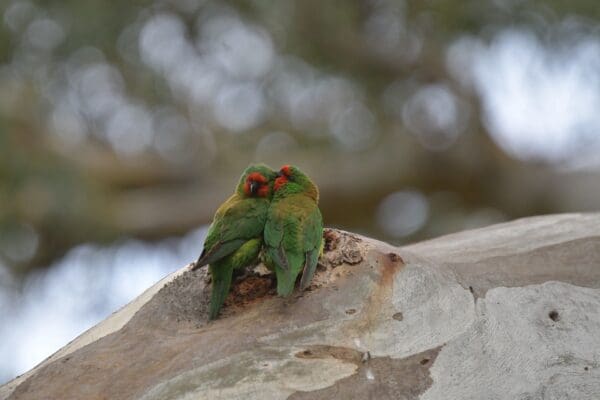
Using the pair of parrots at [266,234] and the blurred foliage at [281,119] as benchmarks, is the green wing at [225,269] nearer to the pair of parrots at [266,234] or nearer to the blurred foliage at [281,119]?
the pair of parrots at [266,234]

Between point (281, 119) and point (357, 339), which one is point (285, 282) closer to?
point (357, 339)

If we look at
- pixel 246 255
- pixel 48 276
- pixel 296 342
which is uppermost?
pixel 48 276

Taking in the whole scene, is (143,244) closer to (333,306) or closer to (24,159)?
(24,159)

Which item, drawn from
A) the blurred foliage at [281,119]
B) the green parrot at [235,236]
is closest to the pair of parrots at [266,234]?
the green parrot at [235,236]

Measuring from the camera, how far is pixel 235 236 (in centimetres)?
235

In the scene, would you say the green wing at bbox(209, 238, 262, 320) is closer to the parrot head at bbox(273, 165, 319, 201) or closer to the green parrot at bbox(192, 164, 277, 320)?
the green parrot at bbox(192, 164, 277, 320)

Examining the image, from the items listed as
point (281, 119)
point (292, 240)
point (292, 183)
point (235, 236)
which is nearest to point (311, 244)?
point (292, 240)

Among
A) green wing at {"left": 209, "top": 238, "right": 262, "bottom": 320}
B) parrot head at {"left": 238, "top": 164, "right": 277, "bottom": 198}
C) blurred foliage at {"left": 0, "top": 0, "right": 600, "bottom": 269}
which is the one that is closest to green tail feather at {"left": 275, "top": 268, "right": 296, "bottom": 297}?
green wing at {"left": 209, "top": 238, "right": 262, "bottom": 320}

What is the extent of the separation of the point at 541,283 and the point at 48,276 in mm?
4461

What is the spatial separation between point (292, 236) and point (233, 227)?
18 centimetres

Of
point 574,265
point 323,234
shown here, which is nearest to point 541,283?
point 574,265

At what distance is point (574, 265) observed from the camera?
8.41 ft

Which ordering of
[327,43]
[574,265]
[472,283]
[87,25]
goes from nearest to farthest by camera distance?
[472,283], [574,265], [87,25], [327,43]

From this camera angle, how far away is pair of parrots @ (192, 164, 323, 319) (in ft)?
7.39
